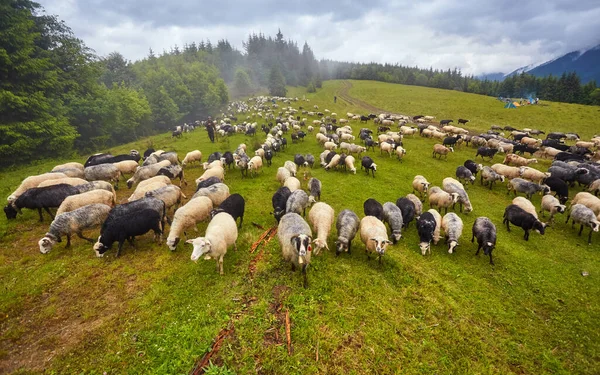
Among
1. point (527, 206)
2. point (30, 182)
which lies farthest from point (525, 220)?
point (30, 182)

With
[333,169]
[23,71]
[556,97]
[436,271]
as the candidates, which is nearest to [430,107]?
[333,169]

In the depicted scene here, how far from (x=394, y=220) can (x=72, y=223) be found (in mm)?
14585

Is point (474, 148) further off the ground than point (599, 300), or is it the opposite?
point (474, 148)

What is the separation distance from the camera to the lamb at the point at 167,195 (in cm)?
1230

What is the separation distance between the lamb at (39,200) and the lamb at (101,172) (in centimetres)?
465

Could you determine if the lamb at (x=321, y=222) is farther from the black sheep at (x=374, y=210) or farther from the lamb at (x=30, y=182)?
the lamb at (x=30, y=182)

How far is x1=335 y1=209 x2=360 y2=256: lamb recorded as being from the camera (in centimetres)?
963

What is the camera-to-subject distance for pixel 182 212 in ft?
34.1

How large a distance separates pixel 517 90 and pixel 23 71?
484ft

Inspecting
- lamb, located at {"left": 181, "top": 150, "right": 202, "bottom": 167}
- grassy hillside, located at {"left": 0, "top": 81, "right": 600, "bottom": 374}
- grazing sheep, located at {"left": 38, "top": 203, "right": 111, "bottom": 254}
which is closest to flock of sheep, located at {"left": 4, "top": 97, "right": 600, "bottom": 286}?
grazing sheep, located at {"left": 38, "top": 203, "right": 111, "bottom": 254}

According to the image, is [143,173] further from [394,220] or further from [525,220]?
[525,220]

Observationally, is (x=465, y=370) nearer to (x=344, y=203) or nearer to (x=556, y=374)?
(x=556, y=374)

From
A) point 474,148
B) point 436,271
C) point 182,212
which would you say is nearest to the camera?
point 436,271

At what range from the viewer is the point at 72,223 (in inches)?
392
